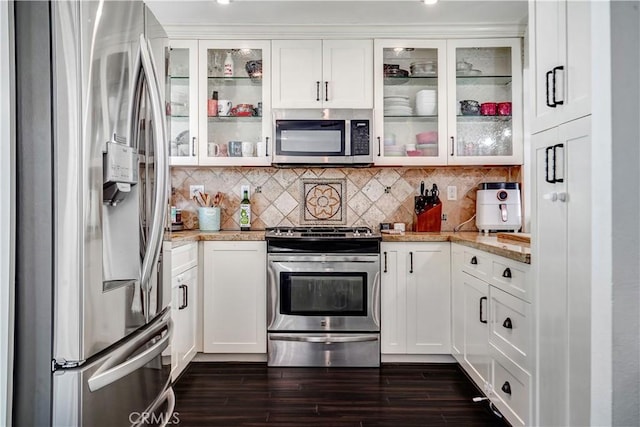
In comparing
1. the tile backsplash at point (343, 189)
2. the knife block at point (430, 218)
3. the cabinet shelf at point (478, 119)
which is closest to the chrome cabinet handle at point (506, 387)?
the knife block at point (430, 218)

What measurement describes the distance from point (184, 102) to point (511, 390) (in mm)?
2744

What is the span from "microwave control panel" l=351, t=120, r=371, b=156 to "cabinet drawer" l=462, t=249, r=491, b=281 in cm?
100

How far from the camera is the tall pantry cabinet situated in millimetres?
1310

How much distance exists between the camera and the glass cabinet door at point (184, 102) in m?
3.27

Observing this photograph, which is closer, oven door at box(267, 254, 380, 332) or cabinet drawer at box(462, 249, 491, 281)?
cabinet drawer at box(462, 249, 491, 281)

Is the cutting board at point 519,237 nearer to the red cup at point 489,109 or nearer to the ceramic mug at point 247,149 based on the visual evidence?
the red cup at point 489,109

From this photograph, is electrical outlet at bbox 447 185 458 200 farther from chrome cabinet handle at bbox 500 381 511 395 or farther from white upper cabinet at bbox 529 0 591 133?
white upper cabinet at bbox 529 0 591 133

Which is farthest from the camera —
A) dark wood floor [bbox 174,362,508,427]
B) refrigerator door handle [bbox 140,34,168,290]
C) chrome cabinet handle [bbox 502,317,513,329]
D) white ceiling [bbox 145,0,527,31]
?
white ceiling [bbox 145,0,527,31]

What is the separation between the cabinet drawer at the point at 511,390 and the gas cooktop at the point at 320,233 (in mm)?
1104

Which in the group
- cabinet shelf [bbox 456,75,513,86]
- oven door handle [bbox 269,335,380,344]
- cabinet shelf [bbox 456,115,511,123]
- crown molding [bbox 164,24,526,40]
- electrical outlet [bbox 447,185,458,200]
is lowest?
oven door handle [bbox 269,335,380,344]

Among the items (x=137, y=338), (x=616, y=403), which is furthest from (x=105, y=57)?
(x=616, y=403)

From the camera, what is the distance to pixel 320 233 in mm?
3230

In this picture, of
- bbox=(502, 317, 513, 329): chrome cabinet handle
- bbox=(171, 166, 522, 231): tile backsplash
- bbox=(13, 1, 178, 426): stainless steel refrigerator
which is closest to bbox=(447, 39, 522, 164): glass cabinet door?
bbox=(171, 166, 522, 231): tile backsplash

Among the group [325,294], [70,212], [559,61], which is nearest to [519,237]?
[559,61]
